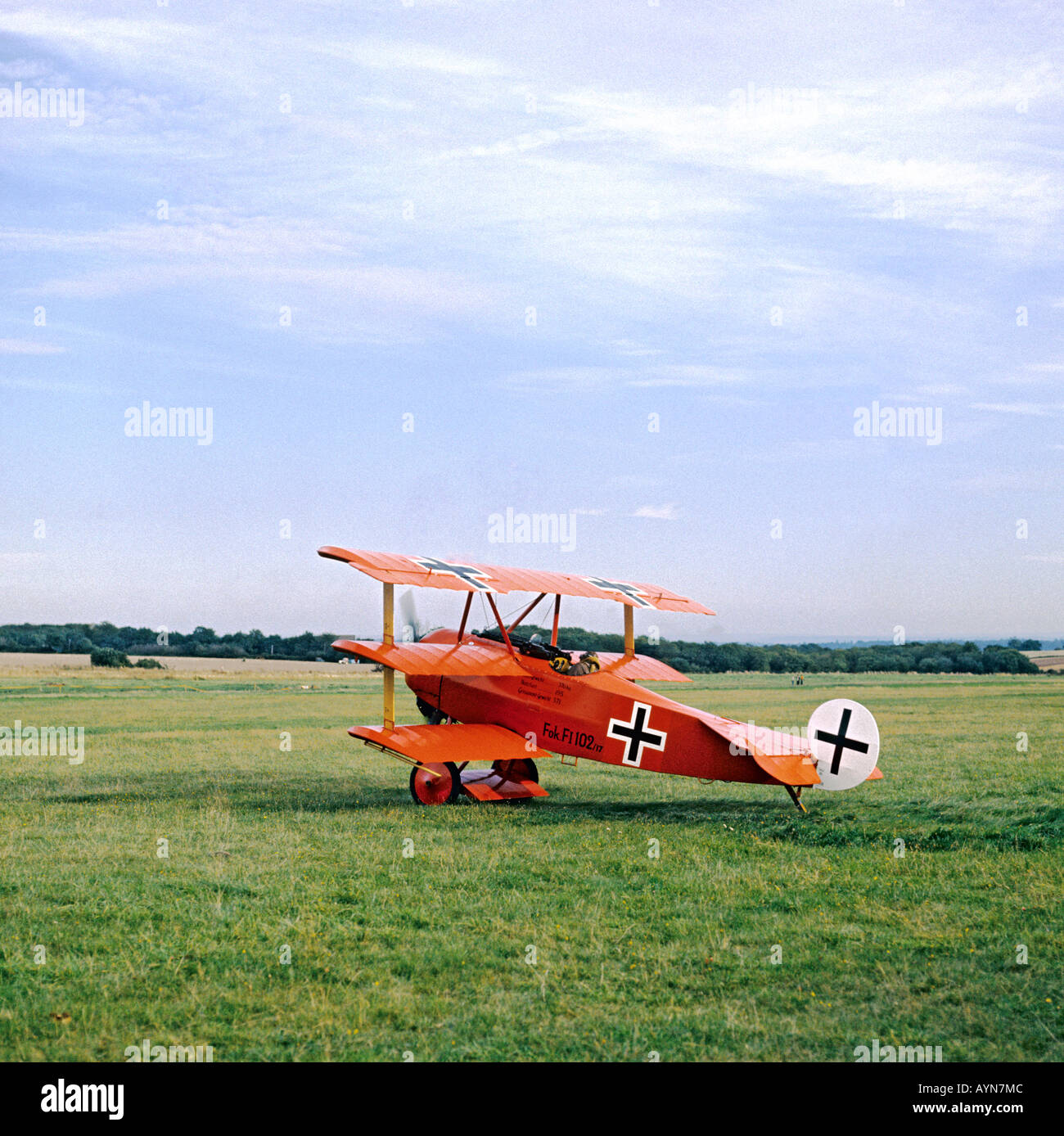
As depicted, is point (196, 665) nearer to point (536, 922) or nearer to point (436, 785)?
point (436, 785)

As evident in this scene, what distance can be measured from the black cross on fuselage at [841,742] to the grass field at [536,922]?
29.0 inches

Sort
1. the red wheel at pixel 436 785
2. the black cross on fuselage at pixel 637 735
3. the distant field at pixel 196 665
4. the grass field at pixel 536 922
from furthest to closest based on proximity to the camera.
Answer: the distant field at pixel 196 665 → the red wheel at pixel 436 785 → the black cross on fuselage at pixel 637 735 → the grass field at pixel 536 922

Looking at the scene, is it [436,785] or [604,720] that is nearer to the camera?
[604,720]

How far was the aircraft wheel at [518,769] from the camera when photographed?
48.7 feet

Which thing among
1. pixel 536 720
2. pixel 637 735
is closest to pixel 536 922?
pixel 637 735

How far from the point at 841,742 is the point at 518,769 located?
5285mm

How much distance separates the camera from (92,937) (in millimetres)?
7117

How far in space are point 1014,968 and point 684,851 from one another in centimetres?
401

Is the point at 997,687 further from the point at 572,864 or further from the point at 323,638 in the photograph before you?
the point at 323,638

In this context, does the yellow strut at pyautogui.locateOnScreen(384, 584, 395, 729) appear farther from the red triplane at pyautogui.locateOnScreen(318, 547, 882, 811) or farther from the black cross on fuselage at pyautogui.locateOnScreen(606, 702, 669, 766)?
the black cross on fuselage at pyautogui.locateOnScreen(606, 702, 669, 766)

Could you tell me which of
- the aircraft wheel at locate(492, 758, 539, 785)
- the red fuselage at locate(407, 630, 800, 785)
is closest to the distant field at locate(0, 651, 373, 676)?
the aircraft wheel at locate(492, 758, 539, 785)

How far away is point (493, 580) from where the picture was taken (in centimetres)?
1403

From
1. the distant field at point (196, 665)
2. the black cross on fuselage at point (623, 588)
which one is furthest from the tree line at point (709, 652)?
the black cross on fuselage at point (623, 588)

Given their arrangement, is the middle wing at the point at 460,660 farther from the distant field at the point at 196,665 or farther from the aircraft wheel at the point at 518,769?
the distant field at the point at 196,665
